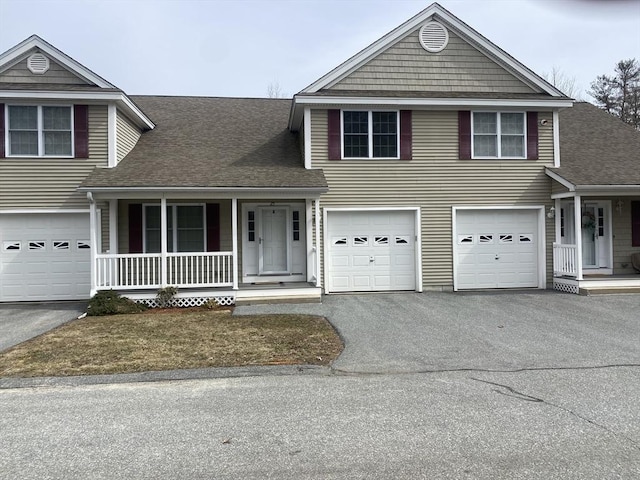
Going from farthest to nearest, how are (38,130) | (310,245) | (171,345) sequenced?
(310,245) → (38,130) → (171,345)

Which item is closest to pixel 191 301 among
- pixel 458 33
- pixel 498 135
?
pixel 498 135

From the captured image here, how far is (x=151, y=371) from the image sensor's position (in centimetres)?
582

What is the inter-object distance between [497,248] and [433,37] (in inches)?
239

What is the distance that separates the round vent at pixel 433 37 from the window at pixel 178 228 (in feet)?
24.9

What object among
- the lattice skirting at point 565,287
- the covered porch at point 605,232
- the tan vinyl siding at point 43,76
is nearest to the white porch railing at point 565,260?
the lattice skirting at point 565,287

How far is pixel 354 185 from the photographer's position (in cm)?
1231

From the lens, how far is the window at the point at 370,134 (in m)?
12.4

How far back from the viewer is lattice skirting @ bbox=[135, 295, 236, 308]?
35.5 ft

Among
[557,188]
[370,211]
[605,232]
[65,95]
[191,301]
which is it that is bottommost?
[191,301]

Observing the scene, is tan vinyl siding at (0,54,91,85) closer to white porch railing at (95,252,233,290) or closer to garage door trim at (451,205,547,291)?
white porch railing at (95,252,233,290)

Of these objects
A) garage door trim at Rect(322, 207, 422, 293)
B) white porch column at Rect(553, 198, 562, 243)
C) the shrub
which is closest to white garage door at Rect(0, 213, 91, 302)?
the shrub

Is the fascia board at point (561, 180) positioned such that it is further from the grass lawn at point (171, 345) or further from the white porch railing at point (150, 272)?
the white porch railing at point (150, 272)

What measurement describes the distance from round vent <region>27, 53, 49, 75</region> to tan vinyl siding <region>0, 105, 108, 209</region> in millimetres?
1587

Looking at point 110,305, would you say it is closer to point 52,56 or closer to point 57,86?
point 57,86
